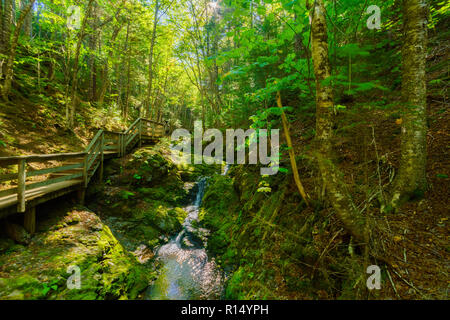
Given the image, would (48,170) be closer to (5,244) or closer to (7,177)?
(7,177)

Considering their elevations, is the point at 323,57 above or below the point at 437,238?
above

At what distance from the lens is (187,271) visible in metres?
4.99

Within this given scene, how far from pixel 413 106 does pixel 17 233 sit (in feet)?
25.4

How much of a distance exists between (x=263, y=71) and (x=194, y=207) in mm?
6122

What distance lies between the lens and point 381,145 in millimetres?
3879

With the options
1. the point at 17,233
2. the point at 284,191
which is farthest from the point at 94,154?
the point at 284,191

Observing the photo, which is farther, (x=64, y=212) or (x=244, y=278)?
(x=64, y=212)

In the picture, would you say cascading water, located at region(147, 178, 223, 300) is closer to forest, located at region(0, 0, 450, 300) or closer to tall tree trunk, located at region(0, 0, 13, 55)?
forest, located at region(0, 0, 450, 300)

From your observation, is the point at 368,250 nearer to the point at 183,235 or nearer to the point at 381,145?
the point at 381,145

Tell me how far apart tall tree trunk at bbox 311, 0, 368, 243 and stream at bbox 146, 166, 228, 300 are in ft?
10.7

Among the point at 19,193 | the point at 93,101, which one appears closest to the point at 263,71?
the point at 19,193

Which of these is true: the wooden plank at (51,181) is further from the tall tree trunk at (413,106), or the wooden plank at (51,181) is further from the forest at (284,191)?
the tall tree trunk at (413,106)

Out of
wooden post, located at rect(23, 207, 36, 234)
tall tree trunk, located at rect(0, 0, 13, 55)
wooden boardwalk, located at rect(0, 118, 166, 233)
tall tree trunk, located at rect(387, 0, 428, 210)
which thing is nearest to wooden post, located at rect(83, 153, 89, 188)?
wooden boardwalk, located at rect(0, 118, 166, 233)

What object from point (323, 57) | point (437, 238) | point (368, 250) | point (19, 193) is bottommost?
point (368, 250)
